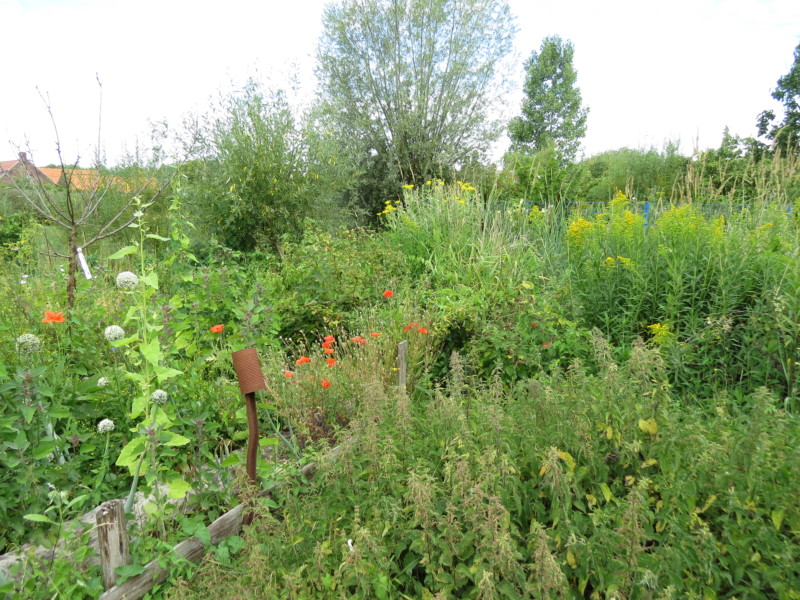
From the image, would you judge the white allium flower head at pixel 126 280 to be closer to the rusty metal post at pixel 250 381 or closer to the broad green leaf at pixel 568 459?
the rusty metal post at pixel 250 381

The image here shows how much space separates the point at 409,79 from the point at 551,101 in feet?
51.3

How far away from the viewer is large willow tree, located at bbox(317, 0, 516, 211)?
12391 millimetres

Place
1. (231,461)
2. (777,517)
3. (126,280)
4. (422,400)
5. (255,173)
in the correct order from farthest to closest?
1. (255,173)
2. (422,400)
3. (231,461)
4. (126,280)
5. (777,517)

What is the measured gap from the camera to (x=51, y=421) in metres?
2.07

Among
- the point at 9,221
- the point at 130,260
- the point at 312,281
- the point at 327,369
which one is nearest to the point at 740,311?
the point at 327,369

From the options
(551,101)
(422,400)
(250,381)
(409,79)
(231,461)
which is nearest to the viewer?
(250,381)

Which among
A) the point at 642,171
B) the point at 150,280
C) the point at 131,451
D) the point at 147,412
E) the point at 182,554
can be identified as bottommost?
the point at 182,554

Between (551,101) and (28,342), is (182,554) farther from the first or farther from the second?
(551,101)

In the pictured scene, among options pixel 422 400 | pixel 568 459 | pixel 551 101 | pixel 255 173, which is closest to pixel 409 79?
pixel 255 173

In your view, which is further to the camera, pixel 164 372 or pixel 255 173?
pixel 255 173

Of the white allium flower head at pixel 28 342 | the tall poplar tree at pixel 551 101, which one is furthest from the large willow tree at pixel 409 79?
the tall poplar tree at pixel 551 101

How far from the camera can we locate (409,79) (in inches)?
495

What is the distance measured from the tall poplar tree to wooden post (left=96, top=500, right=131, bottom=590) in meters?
26.2

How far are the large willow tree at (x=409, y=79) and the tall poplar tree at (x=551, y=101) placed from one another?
1344 centimetres
